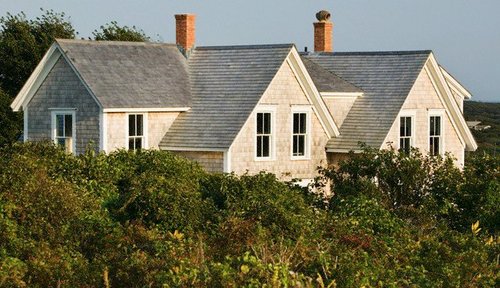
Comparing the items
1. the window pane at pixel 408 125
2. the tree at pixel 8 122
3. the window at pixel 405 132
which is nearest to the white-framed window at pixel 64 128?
the window at pixel 405 132

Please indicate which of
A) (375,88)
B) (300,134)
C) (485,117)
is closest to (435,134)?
(375,88)

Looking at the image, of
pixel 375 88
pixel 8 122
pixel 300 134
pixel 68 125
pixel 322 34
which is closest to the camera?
pixel 68 125

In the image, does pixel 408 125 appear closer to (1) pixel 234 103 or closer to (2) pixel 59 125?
(1) pixel 234 103

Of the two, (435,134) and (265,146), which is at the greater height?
(435,134)

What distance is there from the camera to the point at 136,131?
38.9 metres

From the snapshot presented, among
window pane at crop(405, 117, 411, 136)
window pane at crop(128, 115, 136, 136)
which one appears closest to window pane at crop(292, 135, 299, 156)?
window pane at crop(405, 117, 411, 136)

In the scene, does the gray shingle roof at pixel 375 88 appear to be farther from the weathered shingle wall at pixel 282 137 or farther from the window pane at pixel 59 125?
the window pane at pixel 59 125

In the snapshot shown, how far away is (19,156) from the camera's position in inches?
1092

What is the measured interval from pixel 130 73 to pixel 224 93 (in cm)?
295

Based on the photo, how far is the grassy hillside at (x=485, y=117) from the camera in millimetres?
86312

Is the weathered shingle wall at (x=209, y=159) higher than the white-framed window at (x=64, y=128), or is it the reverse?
the white-framed window at (x=64, y=128)

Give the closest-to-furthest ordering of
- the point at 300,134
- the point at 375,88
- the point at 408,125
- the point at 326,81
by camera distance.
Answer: the point at 300,134 → the point at 408,125 → the point at 375,88 → the point at 326,81

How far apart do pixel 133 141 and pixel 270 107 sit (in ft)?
14.2

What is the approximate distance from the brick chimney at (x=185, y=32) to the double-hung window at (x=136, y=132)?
4.68 m
